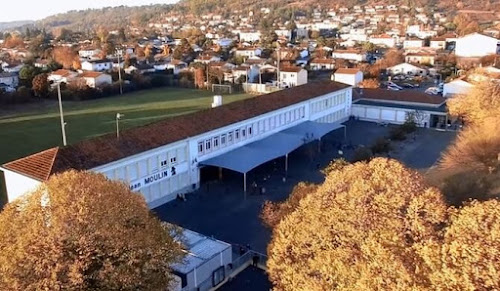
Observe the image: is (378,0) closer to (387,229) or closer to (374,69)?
(374,69)

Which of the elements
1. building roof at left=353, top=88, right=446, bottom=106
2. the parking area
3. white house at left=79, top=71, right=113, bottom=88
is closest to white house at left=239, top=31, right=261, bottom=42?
white house at left=79, top=71, right=113, bottom=88

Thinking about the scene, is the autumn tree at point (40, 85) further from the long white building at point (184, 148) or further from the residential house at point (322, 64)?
the residential house at point (322, 64)

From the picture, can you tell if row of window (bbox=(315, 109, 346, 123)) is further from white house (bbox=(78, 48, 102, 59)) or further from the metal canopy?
white house (bbox=(78, 48, 102, 59))

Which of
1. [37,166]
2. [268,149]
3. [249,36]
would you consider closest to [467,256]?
[37,166]

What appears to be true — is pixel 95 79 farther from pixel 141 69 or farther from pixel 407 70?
pixel 407 70

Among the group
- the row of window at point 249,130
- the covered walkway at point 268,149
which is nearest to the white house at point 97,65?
the row of window at point 249,130
